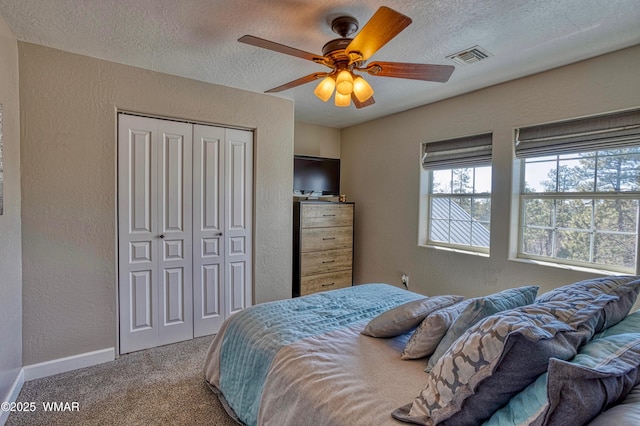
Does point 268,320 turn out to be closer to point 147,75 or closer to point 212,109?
point 212,109

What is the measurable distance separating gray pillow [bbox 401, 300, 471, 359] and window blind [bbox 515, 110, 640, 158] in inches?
81.1

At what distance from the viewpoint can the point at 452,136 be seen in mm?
3408

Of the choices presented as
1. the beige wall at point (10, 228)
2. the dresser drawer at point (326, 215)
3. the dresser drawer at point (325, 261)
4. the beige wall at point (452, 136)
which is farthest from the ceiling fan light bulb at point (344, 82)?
the dresser drawer at point (325, 261)

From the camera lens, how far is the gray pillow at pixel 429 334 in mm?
1415

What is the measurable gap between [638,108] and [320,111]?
2877 millimetres

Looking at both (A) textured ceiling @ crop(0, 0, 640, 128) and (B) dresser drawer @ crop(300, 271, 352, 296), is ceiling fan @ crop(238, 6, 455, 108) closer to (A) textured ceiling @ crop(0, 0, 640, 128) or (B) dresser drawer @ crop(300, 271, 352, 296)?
(A) textured ceiling @ crop(0, 0, 640, 128)

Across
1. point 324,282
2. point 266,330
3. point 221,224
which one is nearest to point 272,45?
point 266,330

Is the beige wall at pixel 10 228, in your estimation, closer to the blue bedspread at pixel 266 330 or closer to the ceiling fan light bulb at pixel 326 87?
the blue bedspread at pixel 266 330

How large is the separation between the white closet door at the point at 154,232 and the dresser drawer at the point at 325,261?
54.5 inches

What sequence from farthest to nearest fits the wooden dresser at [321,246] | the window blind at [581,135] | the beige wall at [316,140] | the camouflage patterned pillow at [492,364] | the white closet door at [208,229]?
the beige wall at [316,140] → the wooden dresser at [321,246] → the white closet door at [208,229] → the window blind at [581,135] → the camouflage patterned pillow at [492,364]

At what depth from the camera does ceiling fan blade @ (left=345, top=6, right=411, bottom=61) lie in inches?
56.3

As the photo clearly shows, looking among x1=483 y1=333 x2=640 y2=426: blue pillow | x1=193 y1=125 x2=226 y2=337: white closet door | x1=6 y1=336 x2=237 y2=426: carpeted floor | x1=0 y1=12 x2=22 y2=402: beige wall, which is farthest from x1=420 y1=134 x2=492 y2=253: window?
x1=0 y1=12 x2=22 y2=402: beige wall

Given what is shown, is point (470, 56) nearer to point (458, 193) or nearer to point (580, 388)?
point (458, 193)

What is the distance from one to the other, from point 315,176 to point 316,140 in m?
0.69
